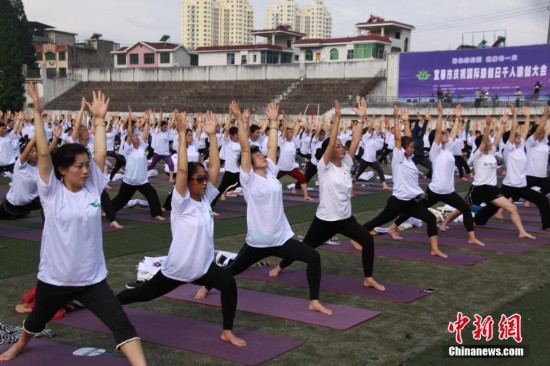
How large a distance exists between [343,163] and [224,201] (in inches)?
278

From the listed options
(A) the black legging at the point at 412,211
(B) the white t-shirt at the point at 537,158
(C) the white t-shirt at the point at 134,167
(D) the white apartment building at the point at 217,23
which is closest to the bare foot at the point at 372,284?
(A) the black legging at the point at 412,211

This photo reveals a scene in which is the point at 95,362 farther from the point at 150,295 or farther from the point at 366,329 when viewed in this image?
the point at 366,329

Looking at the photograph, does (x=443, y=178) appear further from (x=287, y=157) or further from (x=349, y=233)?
(x=287, y=157)

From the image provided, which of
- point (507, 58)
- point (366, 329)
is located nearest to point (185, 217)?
point (366, 329)

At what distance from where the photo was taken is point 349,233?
21.5 ft

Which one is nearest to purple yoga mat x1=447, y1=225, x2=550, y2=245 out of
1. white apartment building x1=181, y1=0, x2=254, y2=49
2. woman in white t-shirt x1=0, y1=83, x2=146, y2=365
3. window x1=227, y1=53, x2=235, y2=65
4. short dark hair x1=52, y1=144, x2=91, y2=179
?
woman in white t-shirt x1=0, y1=83, x2=146, y2=365

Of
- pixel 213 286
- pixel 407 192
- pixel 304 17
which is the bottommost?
pixel 213 286

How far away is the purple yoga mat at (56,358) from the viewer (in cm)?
445

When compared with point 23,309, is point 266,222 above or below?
above

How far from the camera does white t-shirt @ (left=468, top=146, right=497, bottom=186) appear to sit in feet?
31.0

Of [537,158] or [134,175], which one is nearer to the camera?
[134,175]

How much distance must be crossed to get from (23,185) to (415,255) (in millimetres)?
5276

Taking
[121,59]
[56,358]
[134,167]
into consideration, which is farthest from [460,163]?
[121,59]

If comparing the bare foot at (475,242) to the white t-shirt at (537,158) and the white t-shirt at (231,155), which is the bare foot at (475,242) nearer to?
the white t-shirt at (537,158)
